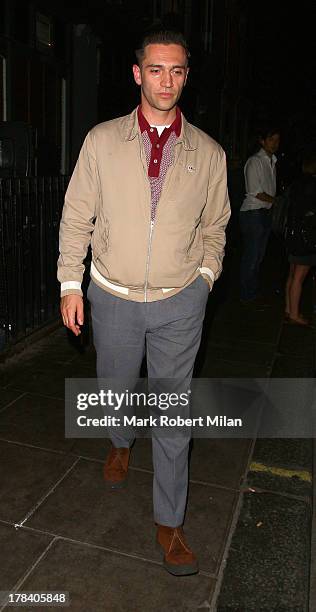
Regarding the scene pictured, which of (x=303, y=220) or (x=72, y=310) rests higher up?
(x=303, y=220)

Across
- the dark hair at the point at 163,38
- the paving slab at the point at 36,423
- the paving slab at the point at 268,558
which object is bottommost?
the paving slab at the point at 268,558

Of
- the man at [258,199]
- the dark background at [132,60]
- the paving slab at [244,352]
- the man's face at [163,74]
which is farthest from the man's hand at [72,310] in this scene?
the man at [258,199]

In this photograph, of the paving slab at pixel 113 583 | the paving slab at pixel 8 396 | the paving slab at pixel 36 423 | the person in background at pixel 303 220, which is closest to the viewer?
the paving slab at pixel 113 583

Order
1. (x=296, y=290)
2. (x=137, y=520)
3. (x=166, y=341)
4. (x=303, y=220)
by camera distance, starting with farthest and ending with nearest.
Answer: (x=296, y=290), (x=303, y=220), (x=137, y=520), (x=166, y=341)

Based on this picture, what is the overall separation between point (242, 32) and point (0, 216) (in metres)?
17.8

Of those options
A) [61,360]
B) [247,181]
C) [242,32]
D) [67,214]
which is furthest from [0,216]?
[242,32]

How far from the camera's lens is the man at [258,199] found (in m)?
7.18

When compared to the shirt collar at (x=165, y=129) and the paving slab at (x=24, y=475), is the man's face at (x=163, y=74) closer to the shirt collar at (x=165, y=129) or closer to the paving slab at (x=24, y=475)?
the shirt collar at (x=165, y=129)

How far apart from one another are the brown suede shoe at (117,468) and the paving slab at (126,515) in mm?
50

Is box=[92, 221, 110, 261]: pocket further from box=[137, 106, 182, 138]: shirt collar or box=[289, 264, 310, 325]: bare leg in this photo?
box=[289, 264, 310, 325]: bare leg

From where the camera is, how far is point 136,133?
274 cm

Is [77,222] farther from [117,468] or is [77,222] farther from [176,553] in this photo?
[176,553]

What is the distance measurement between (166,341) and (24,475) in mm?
1402

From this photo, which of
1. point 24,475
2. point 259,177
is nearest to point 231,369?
point 24,475
